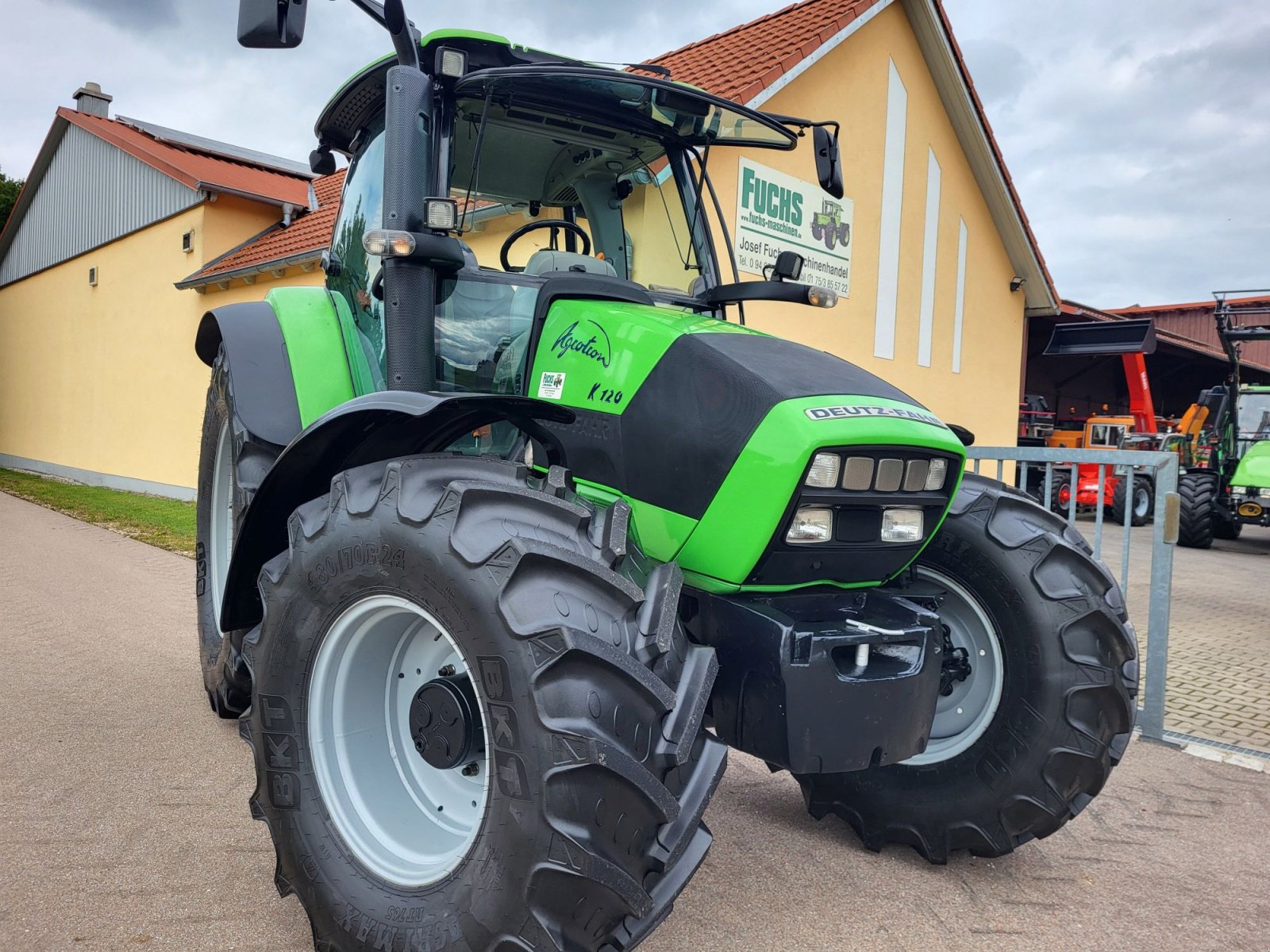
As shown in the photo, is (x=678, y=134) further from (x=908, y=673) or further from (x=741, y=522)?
(x=908, y=673)

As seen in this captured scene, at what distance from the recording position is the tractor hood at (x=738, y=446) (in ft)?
7.29

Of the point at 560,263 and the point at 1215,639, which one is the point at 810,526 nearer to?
the point at 560,263

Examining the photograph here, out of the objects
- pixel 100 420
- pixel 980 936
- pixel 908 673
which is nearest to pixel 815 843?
pixel 980 936

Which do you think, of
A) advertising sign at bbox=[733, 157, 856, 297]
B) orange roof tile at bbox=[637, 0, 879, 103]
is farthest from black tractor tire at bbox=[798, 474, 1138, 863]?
orange roof tile at bbox=[637, 0, 879, 103]

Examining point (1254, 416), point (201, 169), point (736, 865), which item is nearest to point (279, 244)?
point (201, 169)

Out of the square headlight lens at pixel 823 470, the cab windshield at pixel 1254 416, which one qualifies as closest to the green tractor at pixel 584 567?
the square headlight lens at pixel 823 470

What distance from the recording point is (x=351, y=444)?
263 centimetres

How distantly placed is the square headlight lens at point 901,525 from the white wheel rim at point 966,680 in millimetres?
465

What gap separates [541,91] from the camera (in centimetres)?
297

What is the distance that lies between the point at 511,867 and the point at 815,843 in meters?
1.53

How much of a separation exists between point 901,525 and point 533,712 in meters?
1.13

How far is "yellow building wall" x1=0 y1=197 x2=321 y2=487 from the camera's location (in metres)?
13.9

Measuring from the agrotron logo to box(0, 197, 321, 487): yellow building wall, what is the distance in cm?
993

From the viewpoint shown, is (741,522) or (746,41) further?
(746,41)
